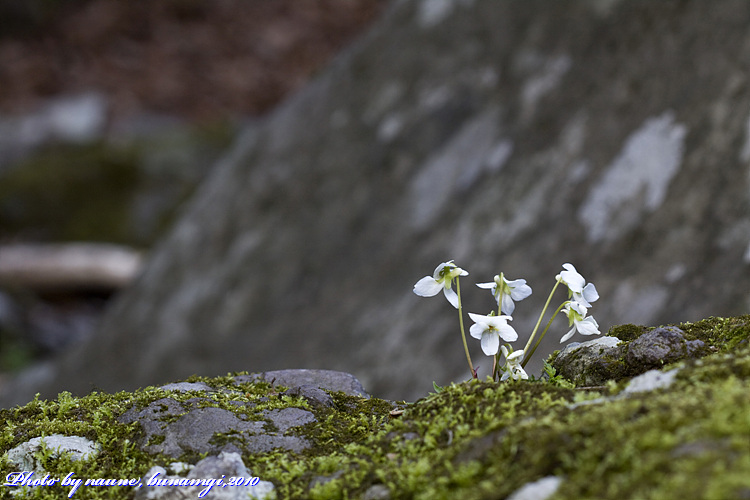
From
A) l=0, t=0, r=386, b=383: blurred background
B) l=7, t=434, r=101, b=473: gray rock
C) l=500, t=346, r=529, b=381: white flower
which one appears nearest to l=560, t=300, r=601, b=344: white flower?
l=500, t=346, r=529, b=381: white flower

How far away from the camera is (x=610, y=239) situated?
98.6 inches

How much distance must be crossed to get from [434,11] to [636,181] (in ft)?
6.91

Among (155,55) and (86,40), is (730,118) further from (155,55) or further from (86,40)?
(86,40)

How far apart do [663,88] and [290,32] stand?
29.4 feet

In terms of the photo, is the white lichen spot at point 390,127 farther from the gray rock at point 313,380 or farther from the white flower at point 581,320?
the white flower at point 581,320

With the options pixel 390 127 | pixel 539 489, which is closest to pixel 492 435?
pixel 539 489

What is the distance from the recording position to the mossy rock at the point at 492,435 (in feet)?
2.68

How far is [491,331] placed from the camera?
1286 mm

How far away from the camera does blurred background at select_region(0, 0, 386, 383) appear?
7.52 meters

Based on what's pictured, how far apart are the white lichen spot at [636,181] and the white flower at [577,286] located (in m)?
1.24

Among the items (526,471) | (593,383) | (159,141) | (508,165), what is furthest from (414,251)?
(159,141)

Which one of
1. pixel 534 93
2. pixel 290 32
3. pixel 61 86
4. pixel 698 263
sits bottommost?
pixel 698 263

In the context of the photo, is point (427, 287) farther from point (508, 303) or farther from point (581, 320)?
point (581, 320)

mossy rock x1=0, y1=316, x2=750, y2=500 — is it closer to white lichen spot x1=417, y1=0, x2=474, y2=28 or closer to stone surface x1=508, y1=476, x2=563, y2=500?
stone surface x1=508, y1=476, x2=563, y2=500
